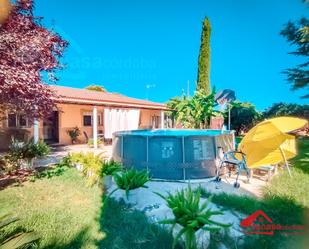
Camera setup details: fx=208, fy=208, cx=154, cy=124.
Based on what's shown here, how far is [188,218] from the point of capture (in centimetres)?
302

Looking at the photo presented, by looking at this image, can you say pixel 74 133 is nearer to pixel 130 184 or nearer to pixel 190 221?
pixel 130 184

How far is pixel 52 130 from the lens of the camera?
53.6ft

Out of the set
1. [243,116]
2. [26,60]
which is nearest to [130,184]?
[26,60]

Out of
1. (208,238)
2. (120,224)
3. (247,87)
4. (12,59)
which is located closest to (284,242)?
(208,238)

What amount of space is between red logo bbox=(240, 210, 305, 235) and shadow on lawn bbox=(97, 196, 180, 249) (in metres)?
1.47

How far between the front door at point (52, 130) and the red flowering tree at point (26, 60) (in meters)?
9.72

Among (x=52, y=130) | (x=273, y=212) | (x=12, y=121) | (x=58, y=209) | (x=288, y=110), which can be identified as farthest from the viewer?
(x=288, y=110)

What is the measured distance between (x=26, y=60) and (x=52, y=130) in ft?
38.8

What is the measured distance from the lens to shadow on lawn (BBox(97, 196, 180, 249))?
3219 millimetres

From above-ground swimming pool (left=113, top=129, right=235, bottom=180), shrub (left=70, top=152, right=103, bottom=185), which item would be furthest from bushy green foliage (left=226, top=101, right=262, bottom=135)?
Answer: shrub (left=70, top=152, right=103, bottom=185)

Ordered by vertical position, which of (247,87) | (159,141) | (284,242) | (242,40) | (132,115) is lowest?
(284,242)

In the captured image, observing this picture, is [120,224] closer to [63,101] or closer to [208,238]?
[208,238]

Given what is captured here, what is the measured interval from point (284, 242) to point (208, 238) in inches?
49.8

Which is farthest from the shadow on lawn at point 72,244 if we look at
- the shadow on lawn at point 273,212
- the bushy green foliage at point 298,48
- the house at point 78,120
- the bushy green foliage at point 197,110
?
the bushy green foliage at point 298,48
